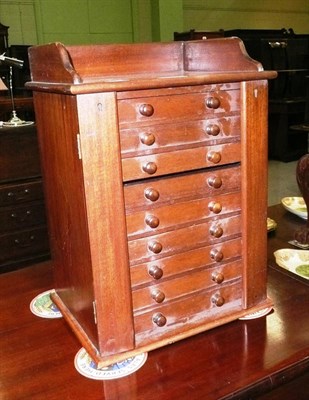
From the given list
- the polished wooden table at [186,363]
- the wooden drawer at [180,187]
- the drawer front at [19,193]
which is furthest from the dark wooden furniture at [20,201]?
the wooden drawer at [180,187]

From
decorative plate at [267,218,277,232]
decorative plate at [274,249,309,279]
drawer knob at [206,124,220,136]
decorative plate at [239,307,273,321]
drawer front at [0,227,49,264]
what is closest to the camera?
drawer knob at [206,124,220,136]

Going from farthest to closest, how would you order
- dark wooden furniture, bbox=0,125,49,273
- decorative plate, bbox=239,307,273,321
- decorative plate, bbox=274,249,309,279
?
dark wooden furniture, bbox=0,125,49,273, decorative plate, bbox=274,249,309,279, decorative plate, bbox=239,307,273,321

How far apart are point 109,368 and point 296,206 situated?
999 mm

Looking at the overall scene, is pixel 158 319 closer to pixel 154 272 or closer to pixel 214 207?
pixel 154 272

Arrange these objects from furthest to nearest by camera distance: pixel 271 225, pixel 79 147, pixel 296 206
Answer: pixel 296 206 → pixel 271 225 → pixel 79 147

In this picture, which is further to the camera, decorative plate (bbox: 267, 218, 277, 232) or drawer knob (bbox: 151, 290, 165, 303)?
decorative plate (bbox: 267, 218, 277, 232)

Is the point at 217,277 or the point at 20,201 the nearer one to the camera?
the point at 217,277

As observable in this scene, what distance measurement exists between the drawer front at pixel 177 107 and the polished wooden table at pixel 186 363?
1.34 feet

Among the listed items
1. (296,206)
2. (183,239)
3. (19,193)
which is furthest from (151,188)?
(19,193)

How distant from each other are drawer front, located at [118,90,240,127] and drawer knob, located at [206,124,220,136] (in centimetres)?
2

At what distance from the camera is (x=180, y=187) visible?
2.70 ft

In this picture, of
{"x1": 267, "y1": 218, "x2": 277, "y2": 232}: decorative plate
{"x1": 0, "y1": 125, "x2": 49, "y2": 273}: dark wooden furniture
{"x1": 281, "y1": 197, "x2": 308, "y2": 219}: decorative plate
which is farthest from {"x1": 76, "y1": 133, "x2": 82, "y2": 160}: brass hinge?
{"x1": 0, "y1": 125, "x2": 49, "y2": 273}: dark wooden furniture

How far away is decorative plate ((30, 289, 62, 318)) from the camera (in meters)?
0.99

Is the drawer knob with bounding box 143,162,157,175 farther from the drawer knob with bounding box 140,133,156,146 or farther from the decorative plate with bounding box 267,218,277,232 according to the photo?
the decorative plate with bounding box 267,218,277,232
